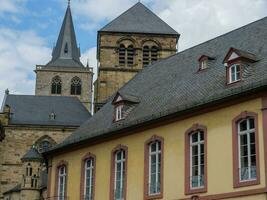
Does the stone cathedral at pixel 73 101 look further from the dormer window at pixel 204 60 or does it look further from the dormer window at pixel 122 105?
the dormer window at pixel 204 60

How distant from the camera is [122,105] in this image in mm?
29672

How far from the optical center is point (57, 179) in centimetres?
3238

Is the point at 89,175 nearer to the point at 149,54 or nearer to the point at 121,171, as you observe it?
the point at 121,171

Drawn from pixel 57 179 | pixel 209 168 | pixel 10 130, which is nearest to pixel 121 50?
pixel 10 130

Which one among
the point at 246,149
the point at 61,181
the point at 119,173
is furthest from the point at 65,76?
the point at 246,149

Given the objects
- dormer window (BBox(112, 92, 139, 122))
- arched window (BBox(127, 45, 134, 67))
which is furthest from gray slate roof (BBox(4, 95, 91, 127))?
dormer window (BBox(112, 92, 139, 122))

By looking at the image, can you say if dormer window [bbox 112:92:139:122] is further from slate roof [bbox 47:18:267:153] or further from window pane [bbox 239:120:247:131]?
window pane [bbox 239:120:247:131]

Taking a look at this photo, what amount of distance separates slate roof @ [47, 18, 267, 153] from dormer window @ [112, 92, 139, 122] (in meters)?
0.28

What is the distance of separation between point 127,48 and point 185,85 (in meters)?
31.9

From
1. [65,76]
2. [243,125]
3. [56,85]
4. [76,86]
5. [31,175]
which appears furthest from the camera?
[76,86]

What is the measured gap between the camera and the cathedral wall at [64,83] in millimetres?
86750

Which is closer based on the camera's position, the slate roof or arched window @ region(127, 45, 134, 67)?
the slate roof

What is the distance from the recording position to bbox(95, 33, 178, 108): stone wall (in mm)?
58094

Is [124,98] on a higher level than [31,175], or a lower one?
higher
